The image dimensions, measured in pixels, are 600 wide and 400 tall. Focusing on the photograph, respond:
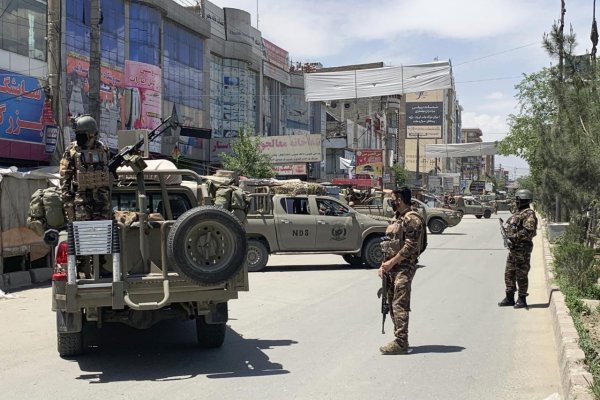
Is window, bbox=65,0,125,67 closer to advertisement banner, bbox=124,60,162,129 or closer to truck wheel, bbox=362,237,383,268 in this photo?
advertisement banner, bbox=124,60,162,129

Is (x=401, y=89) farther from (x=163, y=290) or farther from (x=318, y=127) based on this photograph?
(x=318, y=127)

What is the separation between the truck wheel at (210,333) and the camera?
696 cm

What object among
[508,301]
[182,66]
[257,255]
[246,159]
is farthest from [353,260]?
[182,66]

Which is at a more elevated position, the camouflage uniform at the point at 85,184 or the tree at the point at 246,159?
the tree at the point at 246,159

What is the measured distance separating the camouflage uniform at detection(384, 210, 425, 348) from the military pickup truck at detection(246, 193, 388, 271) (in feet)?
28.4

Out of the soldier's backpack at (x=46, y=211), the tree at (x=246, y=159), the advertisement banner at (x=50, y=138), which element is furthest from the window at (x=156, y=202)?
the tree at (x=246, y=159)

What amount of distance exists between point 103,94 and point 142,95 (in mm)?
3242

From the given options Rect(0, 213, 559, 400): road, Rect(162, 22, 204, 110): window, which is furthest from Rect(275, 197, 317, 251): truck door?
Rect(162, 22, 204, 110): window

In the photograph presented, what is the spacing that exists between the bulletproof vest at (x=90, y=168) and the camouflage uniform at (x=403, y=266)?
119 inches

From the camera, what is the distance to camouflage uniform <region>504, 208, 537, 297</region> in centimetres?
931

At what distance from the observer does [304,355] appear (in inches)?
266

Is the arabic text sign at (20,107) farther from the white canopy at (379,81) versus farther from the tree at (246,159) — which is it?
the tree at (246,159)

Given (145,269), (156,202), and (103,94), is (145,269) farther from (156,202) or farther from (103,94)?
(103,94)

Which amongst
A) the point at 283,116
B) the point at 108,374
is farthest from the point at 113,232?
the point at 283,116
